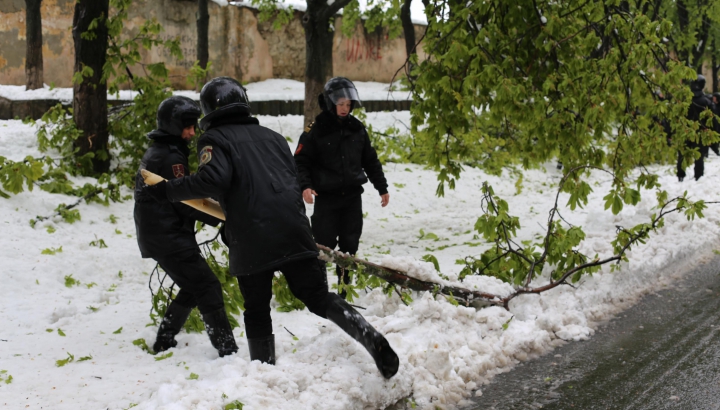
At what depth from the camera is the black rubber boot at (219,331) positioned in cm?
419

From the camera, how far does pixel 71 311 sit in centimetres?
518

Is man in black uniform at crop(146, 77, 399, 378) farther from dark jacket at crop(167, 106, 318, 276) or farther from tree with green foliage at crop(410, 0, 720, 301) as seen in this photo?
tree with green foliage at crop(410, 0, 720, 301)

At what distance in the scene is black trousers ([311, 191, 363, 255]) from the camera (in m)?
5.77

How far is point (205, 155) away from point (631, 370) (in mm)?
2749

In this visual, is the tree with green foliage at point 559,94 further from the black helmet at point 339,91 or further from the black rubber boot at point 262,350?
the black rubber boot at point 262,350

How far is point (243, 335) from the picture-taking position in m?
4.77

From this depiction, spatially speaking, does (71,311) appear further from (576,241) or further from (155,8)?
(155,8)

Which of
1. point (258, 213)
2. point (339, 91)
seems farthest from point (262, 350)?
point (339, 91)

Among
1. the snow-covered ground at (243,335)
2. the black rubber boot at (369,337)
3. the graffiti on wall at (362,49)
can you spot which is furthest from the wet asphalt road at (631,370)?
the graffiti on wall at (362,49)

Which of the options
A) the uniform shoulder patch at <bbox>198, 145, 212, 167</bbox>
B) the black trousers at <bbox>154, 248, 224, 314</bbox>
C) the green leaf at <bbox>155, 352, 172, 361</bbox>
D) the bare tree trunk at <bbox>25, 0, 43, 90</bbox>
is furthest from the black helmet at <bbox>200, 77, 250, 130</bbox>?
the bare tree trunk at <bbox>25, 0, 43, 90</bbox>

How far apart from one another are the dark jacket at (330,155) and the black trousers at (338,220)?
84mm

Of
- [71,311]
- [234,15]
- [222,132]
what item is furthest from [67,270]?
[234,15]

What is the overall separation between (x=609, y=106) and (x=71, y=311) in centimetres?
465

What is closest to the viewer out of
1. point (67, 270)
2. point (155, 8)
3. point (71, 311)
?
point (71, 311)
